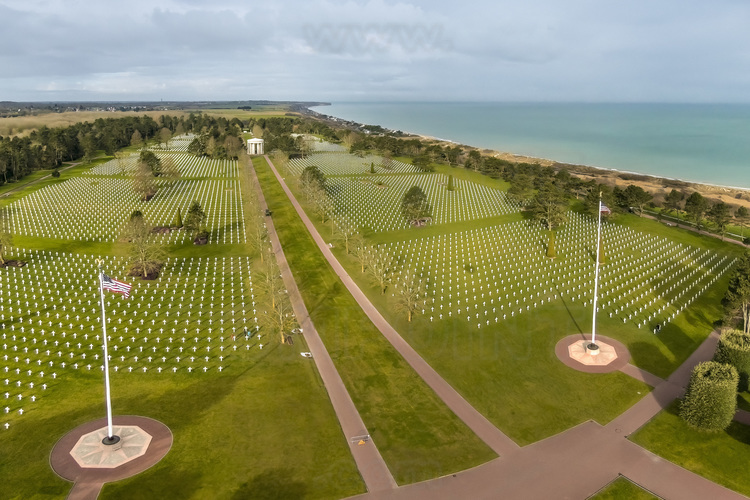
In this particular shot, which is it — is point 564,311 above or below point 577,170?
below

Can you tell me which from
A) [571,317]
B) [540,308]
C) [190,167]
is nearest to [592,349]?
[571,317]

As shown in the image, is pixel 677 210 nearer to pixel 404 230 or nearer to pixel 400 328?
pixel 404 230

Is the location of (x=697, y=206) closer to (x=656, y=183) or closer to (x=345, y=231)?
(x=656, y=183)

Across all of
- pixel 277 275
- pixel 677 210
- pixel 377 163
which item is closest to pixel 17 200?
pixel 277 275

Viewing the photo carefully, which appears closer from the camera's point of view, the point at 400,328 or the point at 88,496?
the point at 88,496

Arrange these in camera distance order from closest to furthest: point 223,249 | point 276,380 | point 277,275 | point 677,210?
point 276,380 → point 277,275 → point 223,249 → point 677,210

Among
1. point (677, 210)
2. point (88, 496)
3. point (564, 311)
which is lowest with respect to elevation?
point (88, 496)

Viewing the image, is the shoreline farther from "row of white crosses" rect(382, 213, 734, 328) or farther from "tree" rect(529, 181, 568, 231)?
"row of white crosses" rect(382, 213, 734, 328)
